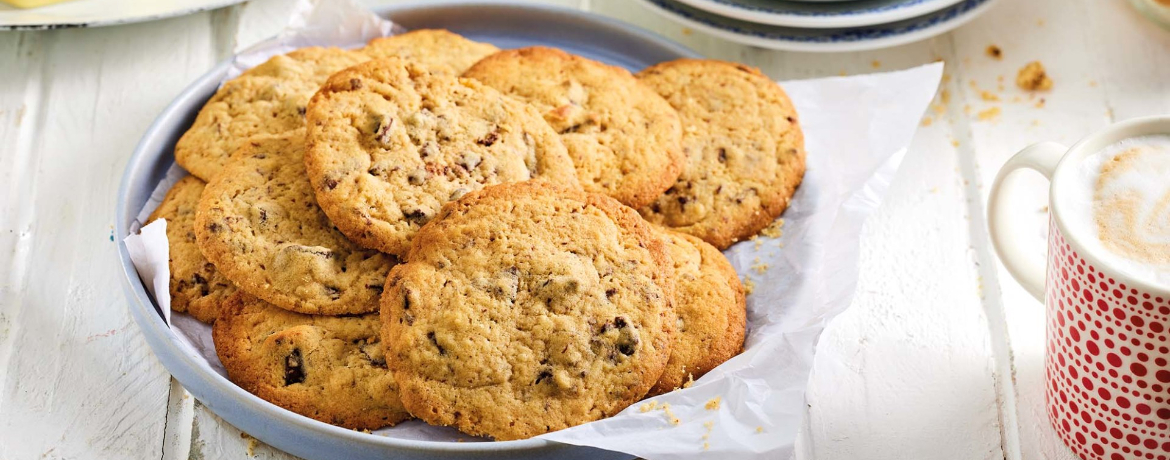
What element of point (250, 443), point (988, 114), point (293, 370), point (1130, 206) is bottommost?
point (250, 443)

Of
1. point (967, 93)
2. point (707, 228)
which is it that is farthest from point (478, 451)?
point (967, 93)

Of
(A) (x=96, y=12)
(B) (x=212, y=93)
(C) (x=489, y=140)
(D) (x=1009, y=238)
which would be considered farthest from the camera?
(A) (x=96, y=12)

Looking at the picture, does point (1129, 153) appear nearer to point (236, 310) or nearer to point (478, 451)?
point (478, 451)

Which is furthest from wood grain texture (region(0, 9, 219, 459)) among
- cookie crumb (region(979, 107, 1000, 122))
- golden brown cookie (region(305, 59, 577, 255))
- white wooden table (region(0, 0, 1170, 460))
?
cookie crumb (region(979, 107, 1000, 122))

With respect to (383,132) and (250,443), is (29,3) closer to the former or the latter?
(383,132)

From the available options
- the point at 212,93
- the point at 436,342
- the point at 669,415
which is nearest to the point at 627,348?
the point at 669,415
